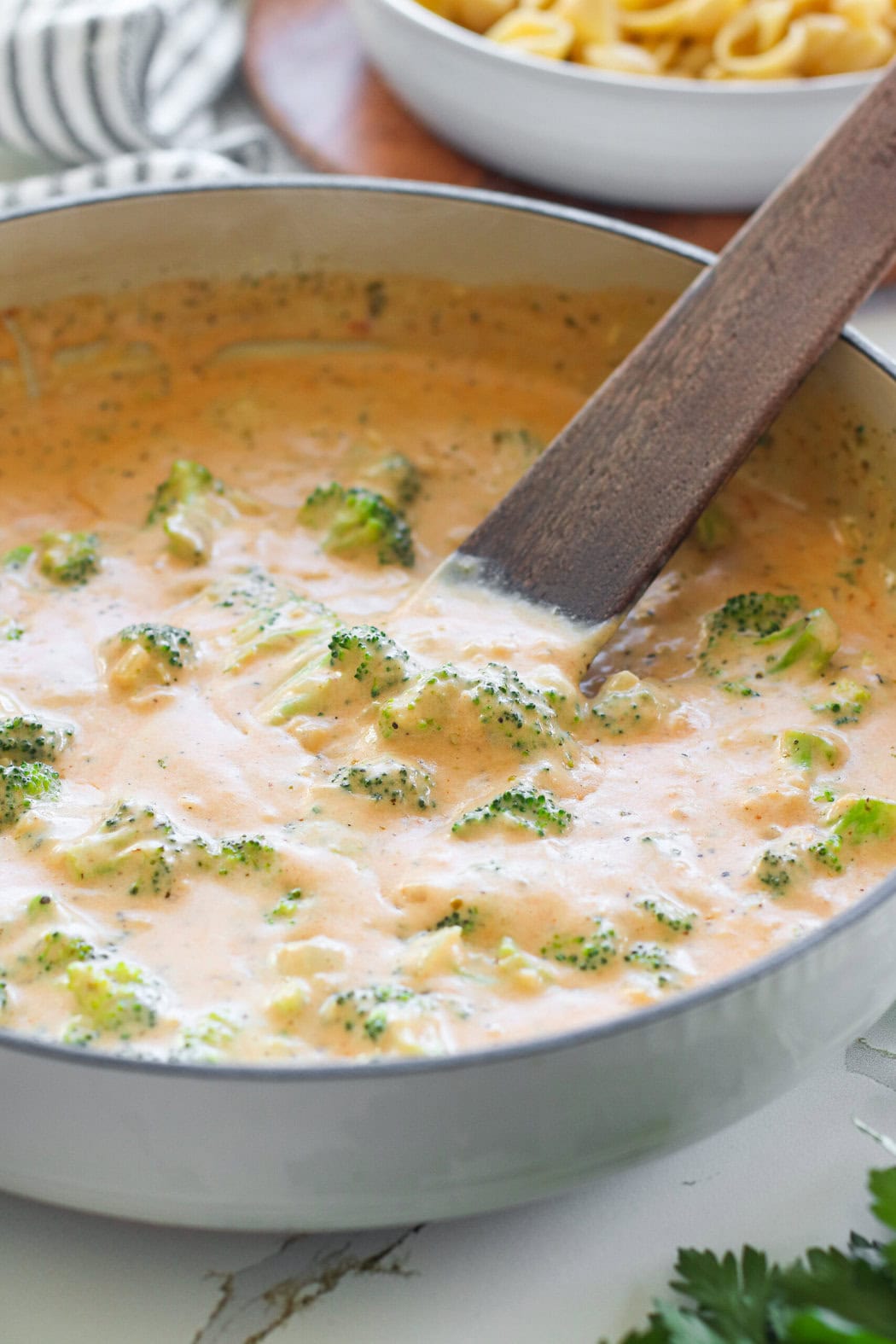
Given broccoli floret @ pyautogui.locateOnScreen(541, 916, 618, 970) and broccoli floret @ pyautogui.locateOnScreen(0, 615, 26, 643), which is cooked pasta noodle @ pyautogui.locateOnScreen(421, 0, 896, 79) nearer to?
broccoli floret @ pyautogui.locateOnScreen(0, 615, 26, 643)

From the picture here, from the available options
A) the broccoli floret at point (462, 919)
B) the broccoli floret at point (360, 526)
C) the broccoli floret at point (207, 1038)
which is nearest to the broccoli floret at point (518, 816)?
the broccoli floret at point (462, 919)

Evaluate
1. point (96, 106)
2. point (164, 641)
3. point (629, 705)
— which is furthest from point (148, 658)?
point (96, 106)

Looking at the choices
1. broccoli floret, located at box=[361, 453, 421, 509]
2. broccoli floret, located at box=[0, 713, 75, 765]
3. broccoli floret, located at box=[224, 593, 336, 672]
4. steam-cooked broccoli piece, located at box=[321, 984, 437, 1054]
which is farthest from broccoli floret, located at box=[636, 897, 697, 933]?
broccoli floret, located at box=[361, 453, 421, 509]

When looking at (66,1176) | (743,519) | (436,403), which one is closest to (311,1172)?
(66,1176)

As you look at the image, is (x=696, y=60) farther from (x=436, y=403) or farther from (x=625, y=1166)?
(x=625, y=1166)

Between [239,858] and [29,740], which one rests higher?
[29,740]

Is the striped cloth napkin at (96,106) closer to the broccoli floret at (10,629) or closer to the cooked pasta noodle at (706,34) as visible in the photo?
the cooked pasta noodle at (706,34)

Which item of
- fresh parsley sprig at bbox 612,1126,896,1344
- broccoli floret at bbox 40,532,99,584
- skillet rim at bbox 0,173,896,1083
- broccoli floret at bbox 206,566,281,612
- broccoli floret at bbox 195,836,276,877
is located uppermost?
broccoli floret at bbox 40,532,99,584

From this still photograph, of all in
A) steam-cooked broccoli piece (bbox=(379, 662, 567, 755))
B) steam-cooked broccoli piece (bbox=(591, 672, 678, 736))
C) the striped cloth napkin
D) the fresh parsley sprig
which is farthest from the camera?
the striped cloth napkin

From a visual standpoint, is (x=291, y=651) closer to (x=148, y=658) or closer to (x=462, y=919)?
(x=148, y=658)
